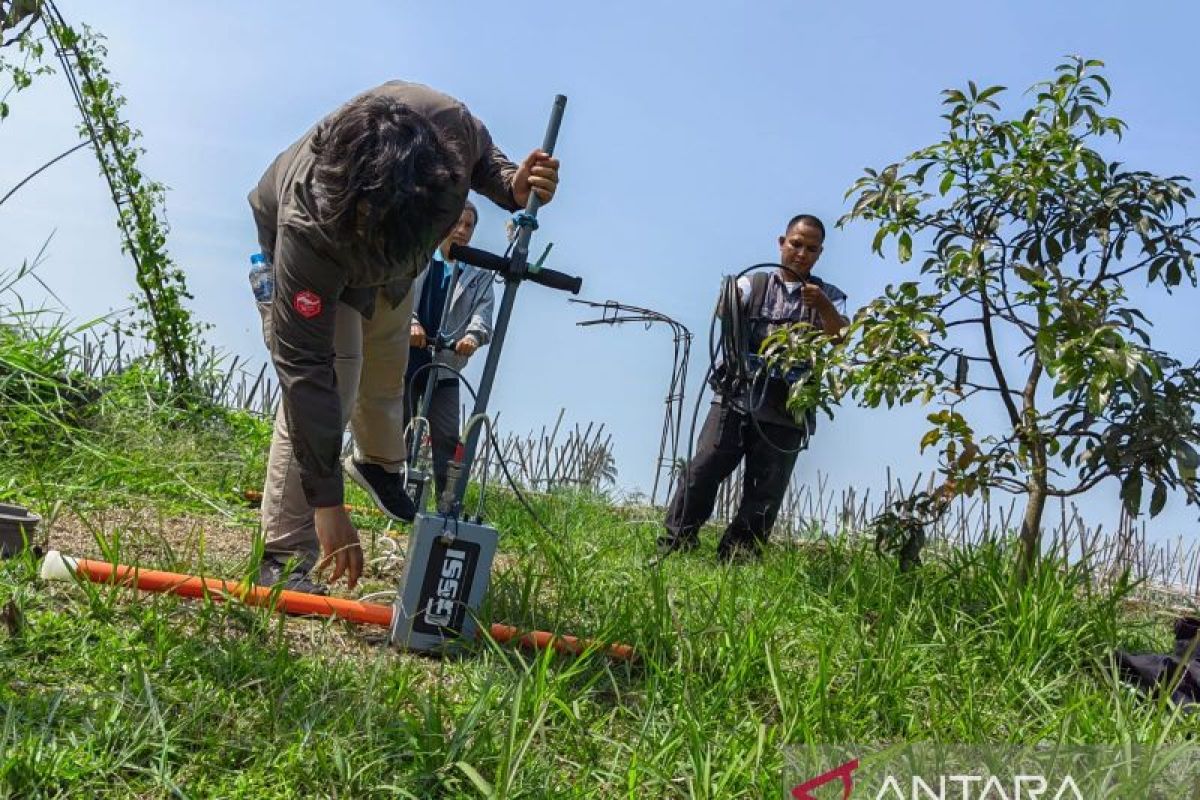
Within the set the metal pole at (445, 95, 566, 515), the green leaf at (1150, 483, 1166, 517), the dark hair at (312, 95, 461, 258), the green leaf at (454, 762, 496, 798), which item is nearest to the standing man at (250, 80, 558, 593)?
the dark hair at (312, 95, 461, 258)

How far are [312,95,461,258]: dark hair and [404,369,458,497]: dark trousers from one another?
9.32 ft

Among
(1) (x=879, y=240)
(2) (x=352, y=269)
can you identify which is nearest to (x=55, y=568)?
(2) (x=352, y=269)

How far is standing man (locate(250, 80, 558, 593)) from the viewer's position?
2438 millimetres

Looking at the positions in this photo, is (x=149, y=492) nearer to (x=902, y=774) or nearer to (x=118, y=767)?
(x=118, y=767)

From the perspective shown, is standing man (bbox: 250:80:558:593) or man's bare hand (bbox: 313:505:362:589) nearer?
standing man (bbox: 250:80:558:593)

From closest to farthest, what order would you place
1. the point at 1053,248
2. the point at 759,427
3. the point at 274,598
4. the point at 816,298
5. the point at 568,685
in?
the point at 568,685, the point at 274,598, the point at 1053,248, the point at 816,298, the point at 759,427

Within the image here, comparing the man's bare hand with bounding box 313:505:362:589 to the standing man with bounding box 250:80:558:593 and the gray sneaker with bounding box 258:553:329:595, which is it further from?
the gray sneaker with bounding box 258:553:329:595

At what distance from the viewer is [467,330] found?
17.4ft

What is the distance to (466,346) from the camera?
17.3 feet

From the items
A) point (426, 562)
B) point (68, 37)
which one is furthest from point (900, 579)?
point (68, 37)

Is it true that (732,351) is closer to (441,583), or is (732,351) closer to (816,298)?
(816,298)

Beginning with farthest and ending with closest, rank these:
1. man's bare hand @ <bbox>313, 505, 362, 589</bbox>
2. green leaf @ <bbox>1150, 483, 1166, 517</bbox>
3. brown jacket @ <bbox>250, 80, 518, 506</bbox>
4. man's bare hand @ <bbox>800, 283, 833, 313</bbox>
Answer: man's bare hand @ <bbox>800, 283, 833, 313</bbox> < green leaf @ <bbox>1150, 483, 1166, 517</bbox> < man's bare hand @ <bbox>313, 505, 362, 589</bbox> < brown jacket @ <bbox>250, 80, 518, 506</bbox>

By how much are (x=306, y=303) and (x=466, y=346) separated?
8.39 ft

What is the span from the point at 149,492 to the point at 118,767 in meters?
2.63
